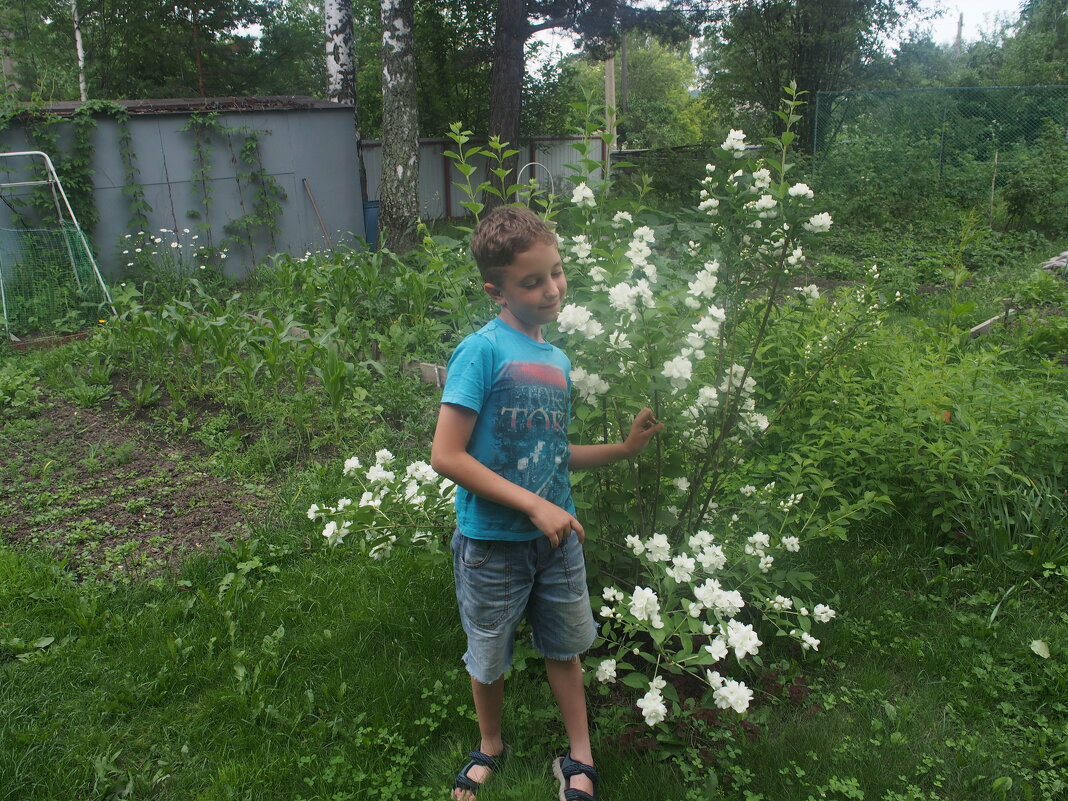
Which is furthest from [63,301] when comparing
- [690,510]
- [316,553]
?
[690,510]

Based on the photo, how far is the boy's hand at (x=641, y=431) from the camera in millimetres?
2137

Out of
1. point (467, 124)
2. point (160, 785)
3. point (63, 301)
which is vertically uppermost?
point (467, 124)

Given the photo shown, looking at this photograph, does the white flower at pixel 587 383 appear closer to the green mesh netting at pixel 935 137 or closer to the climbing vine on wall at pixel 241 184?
the climbing vine on wall at pixel 241 184

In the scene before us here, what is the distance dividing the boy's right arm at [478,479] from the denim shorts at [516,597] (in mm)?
183

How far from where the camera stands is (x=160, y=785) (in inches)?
90.5

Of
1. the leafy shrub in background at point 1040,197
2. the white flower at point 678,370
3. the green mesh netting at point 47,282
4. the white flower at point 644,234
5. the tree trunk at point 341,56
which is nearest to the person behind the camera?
the white flower at point 678,370

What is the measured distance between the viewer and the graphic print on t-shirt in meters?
1.99

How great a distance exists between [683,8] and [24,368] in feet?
46.1

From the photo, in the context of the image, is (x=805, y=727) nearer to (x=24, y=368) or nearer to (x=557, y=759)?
(x=557, y=759)

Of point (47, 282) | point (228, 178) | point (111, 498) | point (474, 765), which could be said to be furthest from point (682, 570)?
point (228, 178)

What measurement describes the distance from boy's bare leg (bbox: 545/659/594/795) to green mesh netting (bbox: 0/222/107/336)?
21.9 feet

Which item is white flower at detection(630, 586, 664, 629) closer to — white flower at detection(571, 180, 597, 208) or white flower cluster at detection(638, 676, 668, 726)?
white flower cluster at detection(638, 676, 668, 726)

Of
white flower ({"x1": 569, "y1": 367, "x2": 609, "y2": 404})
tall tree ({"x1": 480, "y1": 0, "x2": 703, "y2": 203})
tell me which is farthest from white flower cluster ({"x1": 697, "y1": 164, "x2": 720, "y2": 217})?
tall tree ({"x1": 480, "y1": 0, "x2": 703, "y2": 203})

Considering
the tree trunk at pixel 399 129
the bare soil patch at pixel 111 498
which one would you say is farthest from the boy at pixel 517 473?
the tree trunk at pixel 399 129
